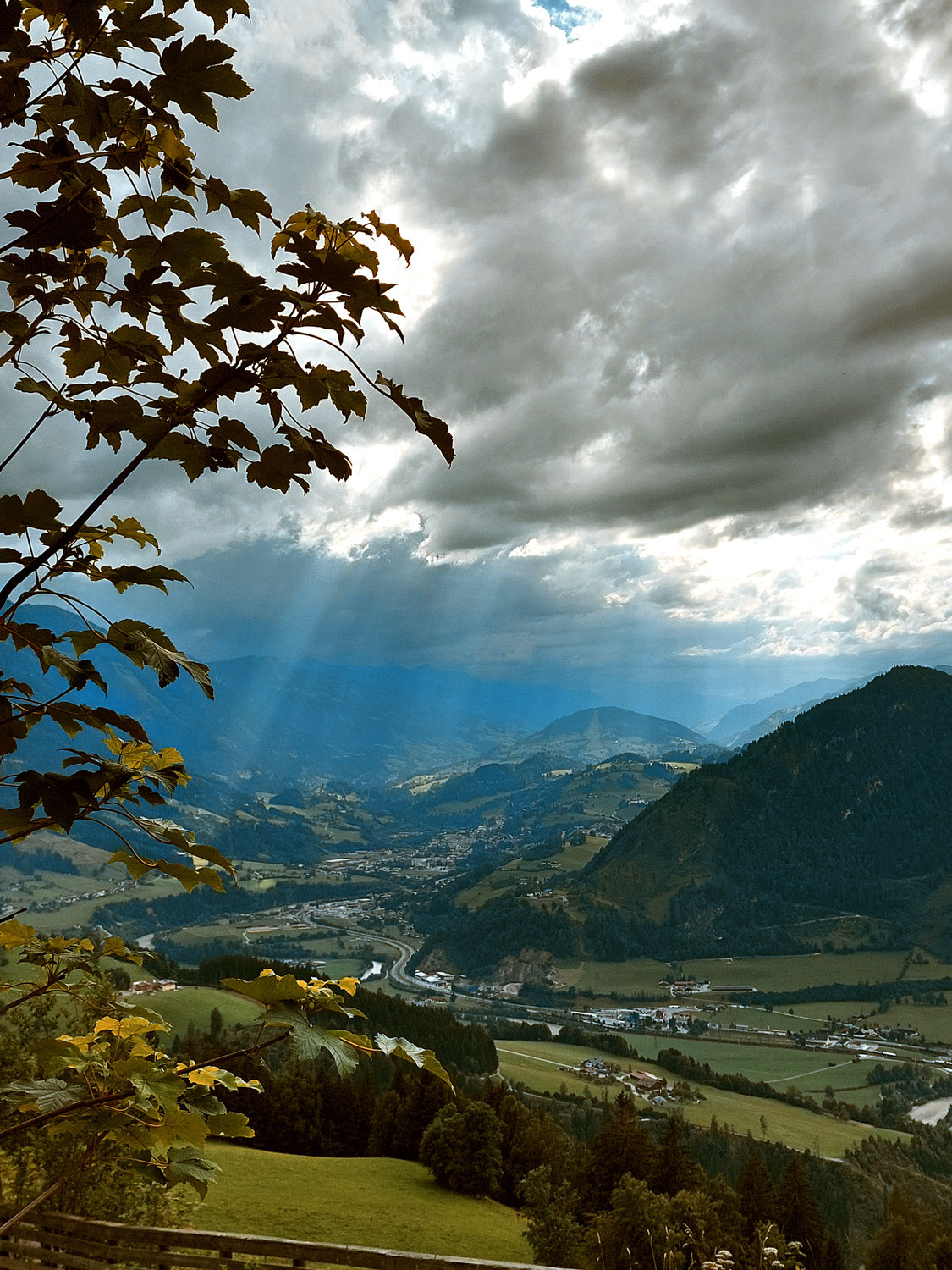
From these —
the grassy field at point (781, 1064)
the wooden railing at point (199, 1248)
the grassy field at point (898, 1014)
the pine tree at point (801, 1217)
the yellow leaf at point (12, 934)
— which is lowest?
the grassy field at point (781, 1064)

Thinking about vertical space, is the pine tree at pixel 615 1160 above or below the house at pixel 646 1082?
above

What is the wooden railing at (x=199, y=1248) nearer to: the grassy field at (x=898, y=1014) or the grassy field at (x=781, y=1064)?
the grassy field at (x=781, y=1064)

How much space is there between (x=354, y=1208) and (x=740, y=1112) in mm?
105703

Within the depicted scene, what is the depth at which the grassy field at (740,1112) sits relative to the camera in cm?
10194

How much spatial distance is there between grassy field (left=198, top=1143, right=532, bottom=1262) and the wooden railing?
64.0 feet

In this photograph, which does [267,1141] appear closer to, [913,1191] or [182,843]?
[182,843]

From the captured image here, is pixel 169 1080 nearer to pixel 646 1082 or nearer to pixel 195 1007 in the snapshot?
pixel 195 1007

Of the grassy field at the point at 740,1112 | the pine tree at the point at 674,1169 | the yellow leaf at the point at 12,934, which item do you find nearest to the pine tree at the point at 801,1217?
the pine tree at the point at 674,1169

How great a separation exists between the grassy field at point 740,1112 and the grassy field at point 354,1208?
81.5m

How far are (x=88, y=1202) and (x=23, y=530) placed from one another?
499 inches

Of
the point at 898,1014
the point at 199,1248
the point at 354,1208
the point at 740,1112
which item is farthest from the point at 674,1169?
the point at 898,1014

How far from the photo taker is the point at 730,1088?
420 feet

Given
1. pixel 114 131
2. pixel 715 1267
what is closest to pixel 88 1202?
pixel 715 1267

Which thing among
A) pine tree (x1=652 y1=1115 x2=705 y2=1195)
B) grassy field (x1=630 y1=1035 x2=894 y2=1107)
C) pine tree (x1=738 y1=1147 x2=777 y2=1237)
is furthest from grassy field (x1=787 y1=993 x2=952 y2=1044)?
pine tree (x1=652 y1=1115 x2=705 y2=1195)
